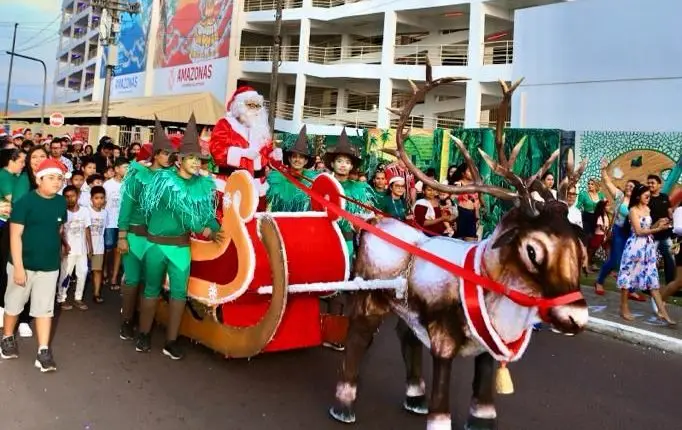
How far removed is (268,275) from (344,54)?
27.5 m

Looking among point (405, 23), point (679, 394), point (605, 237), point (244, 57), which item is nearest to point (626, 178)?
point (605, 237)

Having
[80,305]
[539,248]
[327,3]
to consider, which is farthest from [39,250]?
[327,3]

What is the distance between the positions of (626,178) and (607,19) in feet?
13.9

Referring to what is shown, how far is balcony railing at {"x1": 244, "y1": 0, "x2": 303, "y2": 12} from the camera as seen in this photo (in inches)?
1247

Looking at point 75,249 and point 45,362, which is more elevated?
point 75,249

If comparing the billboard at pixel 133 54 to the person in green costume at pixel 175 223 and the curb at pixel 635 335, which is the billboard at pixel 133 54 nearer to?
the person in green costume at pixel 175 223

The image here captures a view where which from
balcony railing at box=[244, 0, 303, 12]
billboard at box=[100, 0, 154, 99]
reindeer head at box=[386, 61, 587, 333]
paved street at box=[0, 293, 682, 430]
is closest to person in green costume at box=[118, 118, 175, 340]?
paved street at box=[0, 293, 682, 430]

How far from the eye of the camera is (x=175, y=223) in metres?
5.24

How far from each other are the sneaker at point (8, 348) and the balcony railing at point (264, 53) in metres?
28.4

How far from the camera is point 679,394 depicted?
5.16m

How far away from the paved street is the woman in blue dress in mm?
1414

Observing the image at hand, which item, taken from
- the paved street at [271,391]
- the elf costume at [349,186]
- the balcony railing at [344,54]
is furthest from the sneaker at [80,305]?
the balcony railing at [344,54]

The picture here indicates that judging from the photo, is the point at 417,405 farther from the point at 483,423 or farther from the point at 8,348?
the point at 8,348

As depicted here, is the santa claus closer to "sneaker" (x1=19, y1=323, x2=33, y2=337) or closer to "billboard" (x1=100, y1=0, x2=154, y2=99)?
"sneaker" (x1=19, y1=323, x2=33, y2=337)
